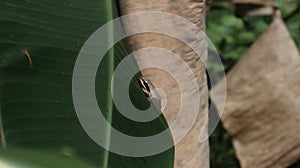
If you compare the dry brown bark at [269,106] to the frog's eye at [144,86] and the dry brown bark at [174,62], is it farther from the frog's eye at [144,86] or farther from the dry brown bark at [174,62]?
the frog's eye at [144,86]

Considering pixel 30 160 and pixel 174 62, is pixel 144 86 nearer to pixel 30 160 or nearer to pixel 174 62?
pixel 174 62

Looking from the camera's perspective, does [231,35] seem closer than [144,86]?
No

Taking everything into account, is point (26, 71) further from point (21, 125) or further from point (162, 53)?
point (162, 53)

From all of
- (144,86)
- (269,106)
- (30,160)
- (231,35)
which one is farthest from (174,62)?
(231,35)

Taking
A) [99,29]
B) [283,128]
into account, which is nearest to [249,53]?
[283,128]

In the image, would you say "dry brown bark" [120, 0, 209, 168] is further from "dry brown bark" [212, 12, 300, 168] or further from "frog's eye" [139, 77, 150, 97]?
"dry brown bark" [212, 12, 300, 168]

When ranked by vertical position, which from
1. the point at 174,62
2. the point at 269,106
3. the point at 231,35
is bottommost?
the point at 269,106

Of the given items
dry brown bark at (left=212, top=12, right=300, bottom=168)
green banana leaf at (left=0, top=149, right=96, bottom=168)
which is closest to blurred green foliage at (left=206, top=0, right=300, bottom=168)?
dry brown bark at (left=212, top=12, right=300, bottom=168)
